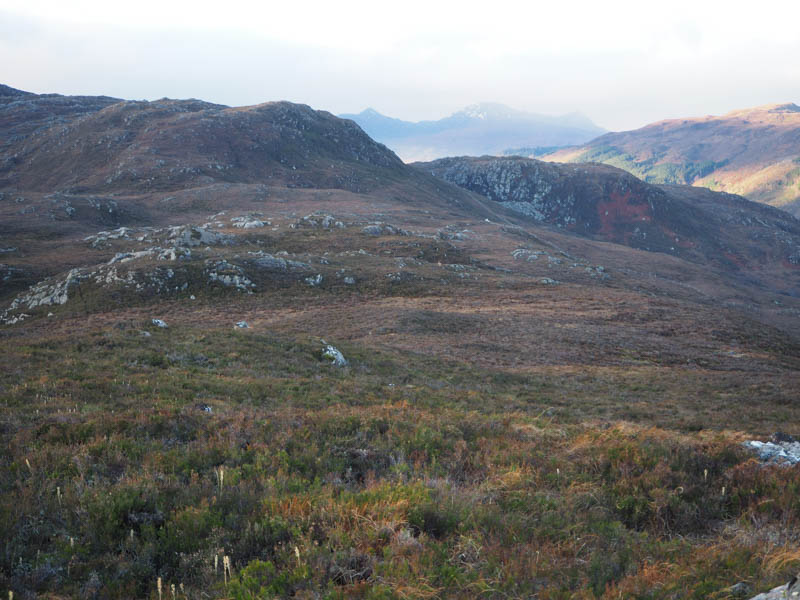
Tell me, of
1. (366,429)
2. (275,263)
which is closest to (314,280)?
(275,263)

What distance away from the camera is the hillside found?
465cm

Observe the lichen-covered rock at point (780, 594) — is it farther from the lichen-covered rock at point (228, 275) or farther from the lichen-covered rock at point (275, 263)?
the lichen-covered rock at point (275, 263)

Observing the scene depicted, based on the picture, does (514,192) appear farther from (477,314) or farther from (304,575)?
(304,575)

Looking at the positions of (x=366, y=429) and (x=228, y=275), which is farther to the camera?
(x=228, y=275)

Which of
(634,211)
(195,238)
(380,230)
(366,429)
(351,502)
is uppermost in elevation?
(634,211)

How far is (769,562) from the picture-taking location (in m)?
4.79

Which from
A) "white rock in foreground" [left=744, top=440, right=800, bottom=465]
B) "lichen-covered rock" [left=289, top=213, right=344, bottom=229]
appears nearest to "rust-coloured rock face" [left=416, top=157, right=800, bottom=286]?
"lichen-covered rock" [left=289, top=213, right=344, bottom=229]

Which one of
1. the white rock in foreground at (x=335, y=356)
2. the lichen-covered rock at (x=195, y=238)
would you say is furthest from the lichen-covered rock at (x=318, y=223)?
the white rock in foreground at (x=335, y=356)

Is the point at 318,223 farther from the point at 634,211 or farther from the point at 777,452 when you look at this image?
the point at 634,211

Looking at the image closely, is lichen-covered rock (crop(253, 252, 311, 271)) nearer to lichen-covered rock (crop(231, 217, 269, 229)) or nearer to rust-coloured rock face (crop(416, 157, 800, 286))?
lichen-covered rock (crop(231, 217, 269, 229))

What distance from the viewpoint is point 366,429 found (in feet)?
30.7

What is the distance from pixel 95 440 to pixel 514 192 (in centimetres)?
16765

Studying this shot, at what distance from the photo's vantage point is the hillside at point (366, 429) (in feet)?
15.3

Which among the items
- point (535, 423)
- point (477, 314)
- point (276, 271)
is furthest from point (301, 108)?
point (535, 423)
